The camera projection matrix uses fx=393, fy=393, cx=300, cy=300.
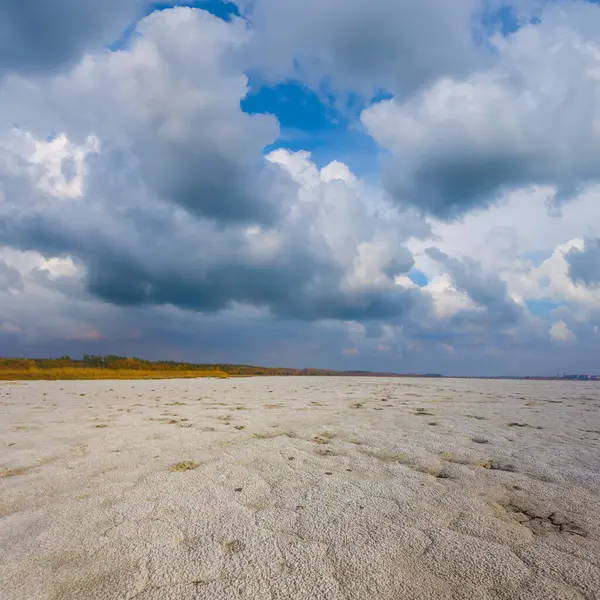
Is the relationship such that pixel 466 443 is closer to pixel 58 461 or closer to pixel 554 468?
pixel 554 468

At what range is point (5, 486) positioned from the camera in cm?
380

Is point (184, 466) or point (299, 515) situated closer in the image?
point (299, 515)

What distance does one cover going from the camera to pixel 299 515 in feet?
10.1

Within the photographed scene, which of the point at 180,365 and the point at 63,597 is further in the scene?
the point at 180,365

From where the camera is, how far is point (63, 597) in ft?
7.02

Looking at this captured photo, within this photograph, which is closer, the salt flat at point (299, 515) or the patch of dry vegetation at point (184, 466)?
the salt flat at point (299, 515)

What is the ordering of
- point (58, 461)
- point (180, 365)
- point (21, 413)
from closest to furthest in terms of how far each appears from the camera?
1. point (58, 461)
2. point (21, 413)
3. point (180, 365)

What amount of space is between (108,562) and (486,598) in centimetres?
221

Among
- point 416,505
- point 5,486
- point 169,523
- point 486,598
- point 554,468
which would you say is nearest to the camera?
point 486,598

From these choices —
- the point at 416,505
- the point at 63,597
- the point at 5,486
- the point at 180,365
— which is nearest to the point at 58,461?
the point at 5,486

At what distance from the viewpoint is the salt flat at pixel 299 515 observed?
224 centimetres

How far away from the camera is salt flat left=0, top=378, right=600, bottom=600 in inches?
88.2

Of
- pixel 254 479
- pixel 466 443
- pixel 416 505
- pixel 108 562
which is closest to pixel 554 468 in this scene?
pixel 466 443

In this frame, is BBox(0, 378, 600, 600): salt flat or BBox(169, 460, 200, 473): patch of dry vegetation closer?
BBox(0, 378, 600, 600): salt flat
